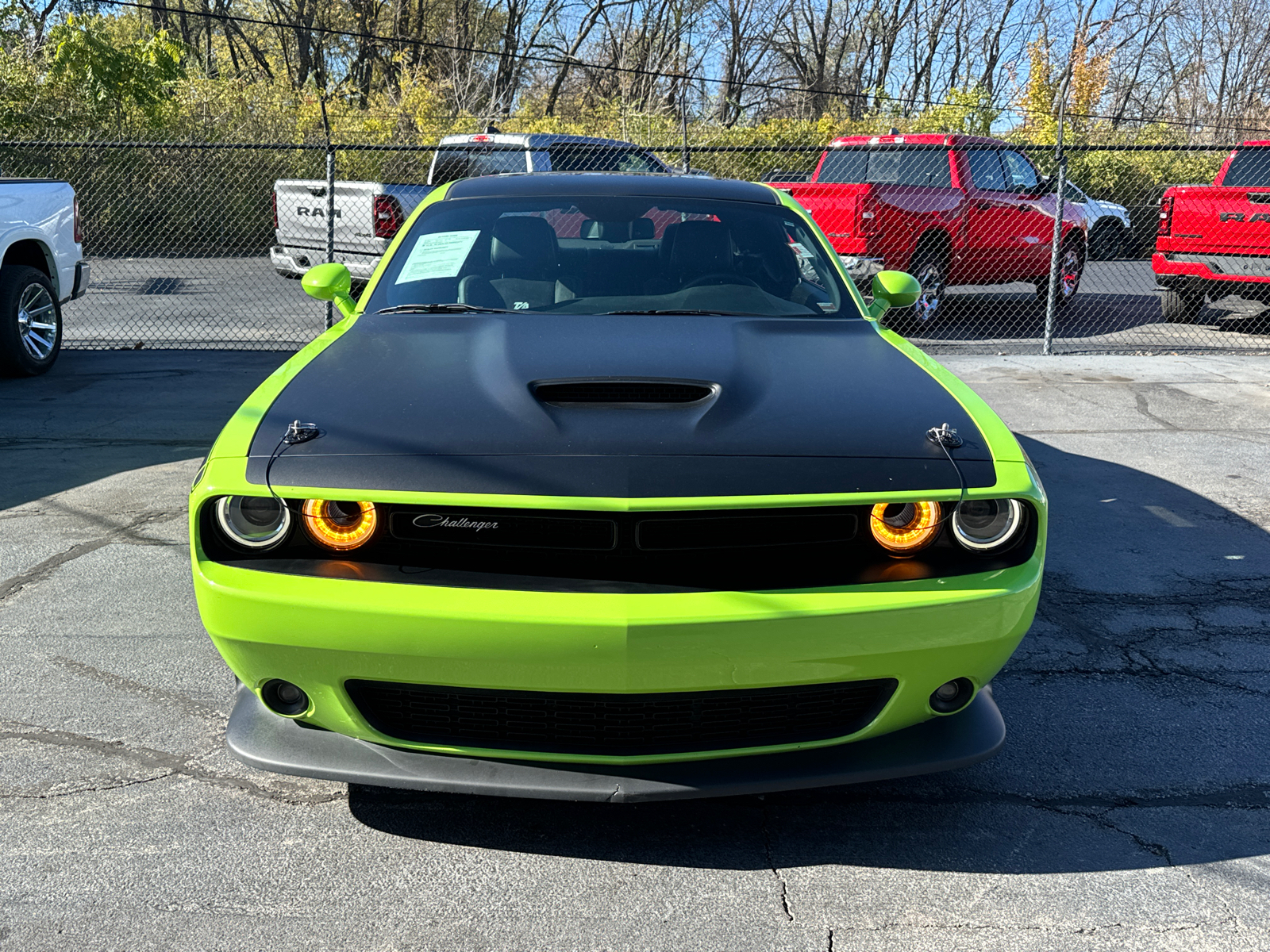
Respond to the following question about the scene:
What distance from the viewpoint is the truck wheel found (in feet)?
38.8

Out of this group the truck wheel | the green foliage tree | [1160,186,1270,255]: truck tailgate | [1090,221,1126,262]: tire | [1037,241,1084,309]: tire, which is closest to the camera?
[1160,186,1270,255]: truck tailgate

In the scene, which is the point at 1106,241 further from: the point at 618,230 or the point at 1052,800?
the point at 1052,800

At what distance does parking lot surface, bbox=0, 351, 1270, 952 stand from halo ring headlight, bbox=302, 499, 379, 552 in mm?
726

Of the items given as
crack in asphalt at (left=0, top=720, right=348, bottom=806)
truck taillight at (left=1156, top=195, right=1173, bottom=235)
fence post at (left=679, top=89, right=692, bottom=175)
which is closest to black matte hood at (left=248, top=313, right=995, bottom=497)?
crack in asphalt at (left=0, top=720, right=348, bottom=806)

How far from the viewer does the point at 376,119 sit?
880 inches

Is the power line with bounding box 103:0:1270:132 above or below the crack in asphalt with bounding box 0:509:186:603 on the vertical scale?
above

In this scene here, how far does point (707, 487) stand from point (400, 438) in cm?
71

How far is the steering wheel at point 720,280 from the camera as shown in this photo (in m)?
3.86

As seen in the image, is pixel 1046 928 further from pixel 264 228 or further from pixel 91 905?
pixel 264 228

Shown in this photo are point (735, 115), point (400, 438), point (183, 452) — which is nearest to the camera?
point (400, 438)

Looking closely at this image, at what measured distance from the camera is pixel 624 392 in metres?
2.77

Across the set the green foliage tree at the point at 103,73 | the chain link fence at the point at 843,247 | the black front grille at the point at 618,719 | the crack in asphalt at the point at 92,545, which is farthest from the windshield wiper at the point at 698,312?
the green foliage tree at the point at 103,73

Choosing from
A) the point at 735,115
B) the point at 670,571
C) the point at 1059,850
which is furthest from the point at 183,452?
the point at 735,115

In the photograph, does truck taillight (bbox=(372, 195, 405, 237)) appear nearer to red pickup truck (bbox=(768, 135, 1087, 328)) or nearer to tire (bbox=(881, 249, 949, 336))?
red pickup truck (bbox=(768, 135, 1087, 328))
